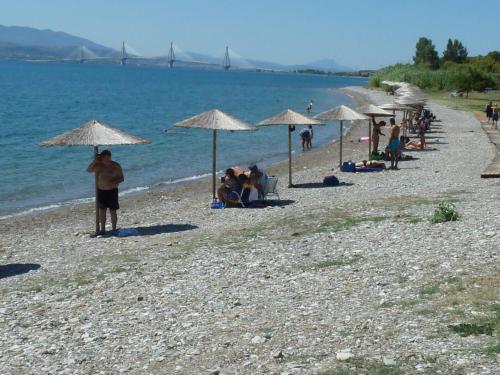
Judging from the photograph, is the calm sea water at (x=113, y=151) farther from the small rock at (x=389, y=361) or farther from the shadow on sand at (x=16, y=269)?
the small rock at (x=389, y=361)

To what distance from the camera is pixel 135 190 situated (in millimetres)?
23078

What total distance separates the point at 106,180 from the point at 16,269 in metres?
2.87

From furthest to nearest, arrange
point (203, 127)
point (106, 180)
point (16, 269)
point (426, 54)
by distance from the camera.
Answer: point (426, 54) → point (203, 127) → point (106, 180) → point (16, 269)

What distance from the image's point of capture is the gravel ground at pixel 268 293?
7043mm

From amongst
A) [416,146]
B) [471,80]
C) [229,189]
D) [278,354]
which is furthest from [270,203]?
[471,80]

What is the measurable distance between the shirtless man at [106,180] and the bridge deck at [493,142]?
29.6ft

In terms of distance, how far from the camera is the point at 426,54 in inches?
5335

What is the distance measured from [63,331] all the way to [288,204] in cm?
910

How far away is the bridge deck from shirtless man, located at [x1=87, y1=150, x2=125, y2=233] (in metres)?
9.03

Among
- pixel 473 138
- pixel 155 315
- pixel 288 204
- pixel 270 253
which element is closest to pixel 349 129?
pixel 473 138

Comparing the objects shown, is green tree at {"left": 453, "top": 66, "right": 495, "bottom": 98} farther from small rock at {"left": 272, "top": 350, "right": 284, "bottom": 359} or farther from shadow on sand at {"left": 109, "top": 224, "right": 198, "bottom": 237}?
small rock at {"left": 272, "top": 350, "right": 284, "bottom": 359}

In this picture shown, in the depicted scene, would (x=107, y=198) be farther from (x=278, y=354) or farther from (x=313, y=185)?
(x=278, y=354)

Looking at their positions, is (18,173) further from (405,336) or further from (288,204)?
(405,336)

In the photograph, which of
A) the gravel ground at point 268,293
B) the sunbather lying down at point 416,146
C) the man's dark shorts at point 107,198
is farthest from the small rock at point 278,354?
the sunbather lying down at point 416,146
